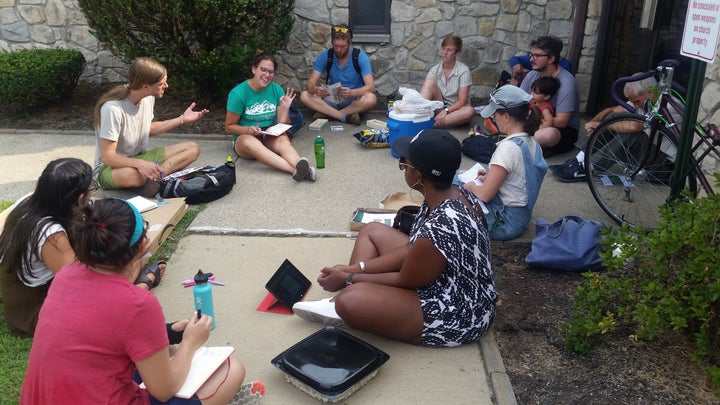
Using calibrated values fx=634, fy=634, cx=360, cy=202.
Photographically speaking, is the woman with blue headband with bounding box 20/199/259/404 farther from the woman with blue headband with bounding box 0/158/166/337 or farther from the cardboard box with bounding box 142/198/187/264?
the cardboard box with bounding box 142/198/187/264

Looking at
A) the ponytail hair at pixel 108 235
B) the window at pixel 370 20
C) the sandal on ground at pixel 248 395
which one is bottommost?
→ the sandal on ground at pixel 248 395

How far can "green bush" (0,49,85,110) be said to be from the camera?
734 centimetres

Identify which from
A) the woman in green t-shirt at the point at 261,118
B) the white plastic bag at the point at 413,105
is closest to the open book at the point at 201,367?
the woman in green t-shirt at the point at 261,118

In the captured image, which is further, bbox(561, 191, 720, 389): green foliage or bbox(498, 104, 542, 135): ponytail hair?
bbox(498, 104, 542, 135): ponytail hair

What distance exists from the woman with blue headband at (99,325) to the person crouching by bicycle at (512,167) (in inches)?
108

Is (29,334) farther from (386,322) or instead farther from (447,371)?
(447,371)

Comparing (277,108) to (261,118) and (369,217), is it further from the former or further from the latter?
(369,217)

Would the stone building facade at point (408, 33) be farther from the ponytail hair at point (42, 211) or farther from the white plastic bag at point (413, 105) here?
the ponytail hair at point (42, 211)

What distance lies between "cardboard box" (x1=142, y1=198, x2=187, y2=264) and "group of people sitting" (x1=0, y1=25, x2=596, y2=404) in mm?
400

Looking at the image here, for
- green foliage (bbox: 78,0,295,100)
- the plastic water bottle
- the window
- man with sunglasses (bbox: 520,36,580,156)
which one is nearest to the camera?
the plastic water bottle

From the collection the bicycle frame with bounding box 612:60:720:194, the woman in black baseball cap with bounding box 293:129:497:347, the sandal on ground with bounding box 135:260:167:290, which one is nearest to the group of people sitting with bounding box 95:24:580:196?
the sandal on ground with bounding box 135:260:167:290

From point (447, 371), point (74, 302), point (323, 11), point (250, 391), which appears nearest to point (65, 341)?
point (74, 302)

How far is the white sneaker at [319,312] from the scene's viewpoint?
354cm

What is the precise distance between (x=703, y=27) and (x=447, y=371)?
7.77 feet
